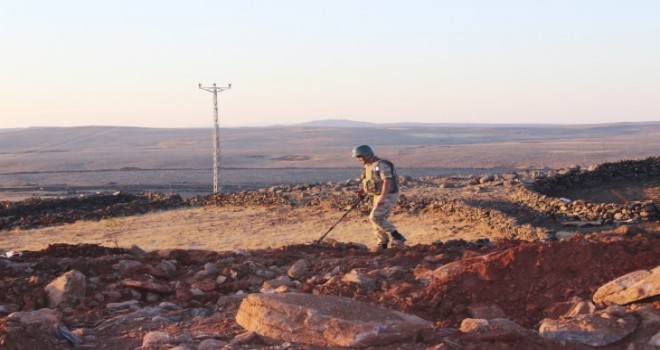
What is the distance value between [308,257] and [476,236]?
19.3 ft

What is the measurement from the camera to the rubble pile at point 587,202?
14688mm

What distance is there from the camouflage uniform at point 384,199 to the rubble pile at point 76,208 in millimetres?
10765

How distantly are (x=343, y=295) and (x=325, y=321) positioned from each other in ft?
4.18

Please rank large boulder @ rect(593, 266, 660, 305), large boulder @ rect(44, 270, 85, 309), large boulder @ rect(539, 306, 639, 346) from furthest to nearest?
large boulder @ rect(44, 270, 85, 309) < large boulder @ rect(593, 266, 660, 305) < large boulder @ rect(539, 306, 639, 346)

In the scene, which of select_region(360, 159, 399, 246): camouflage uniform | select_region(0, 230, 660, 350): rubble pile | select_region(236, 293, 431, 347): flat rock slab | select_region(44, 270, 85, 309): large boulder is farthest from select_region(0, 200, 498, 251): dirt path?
select_region(236, 293, 431, 347): flat rock slab

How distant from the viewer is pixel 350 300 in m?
6.03

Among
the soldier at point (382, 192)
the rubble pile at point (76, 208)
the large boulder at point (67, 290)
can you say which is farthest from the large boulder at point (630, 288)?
the rubble pile at point (76, 208)

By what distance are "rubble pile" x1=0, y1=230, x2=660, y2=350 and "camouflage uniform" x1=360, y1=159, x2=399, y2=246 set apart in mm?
1763

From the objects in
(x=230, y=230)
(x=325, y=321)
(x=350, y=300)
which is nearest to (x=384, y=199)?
(x=350, y=300)

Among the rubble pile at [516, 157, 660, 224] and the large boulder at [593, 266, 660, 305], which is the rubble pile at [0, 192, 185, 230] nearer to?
the rubble pile at [516, 157, 660, 224]

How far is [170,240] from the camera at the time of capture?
1628 cm

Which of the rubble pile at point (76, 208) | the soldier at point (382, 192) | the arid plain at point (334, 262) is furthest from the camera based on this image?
the rubble pile at point (76, 208)

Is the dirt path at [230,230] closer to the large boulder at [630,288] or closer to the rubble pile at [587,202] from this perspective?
the rubble pile at [587,202]

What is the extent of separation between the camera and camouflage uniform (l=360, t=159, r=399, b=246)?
1091cm
